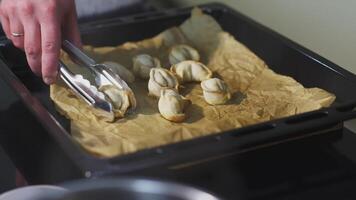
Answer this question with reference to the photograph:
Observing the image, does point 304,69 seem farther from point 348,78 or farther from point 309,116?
point 309,116

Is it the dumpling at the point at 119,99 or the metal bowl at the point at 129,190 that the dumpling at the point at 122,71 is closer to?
the dumpling at the point at 119,99

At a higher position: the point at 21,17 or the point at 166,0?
the point at 21,17

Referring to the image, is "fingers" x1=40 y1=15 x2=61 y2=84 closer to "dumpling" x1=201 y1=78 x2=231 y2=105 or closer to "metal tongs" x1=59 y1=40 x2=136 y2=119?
"metal tongs" x1=59 y1=40 x2=136 y2=119

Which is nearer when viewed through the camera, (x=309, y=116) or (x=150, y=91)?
(x=309, y=116)

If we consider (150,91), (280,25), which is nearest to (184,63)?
(150,91)

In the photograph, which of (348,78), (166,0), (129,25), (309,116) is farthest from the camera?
(166,0)
